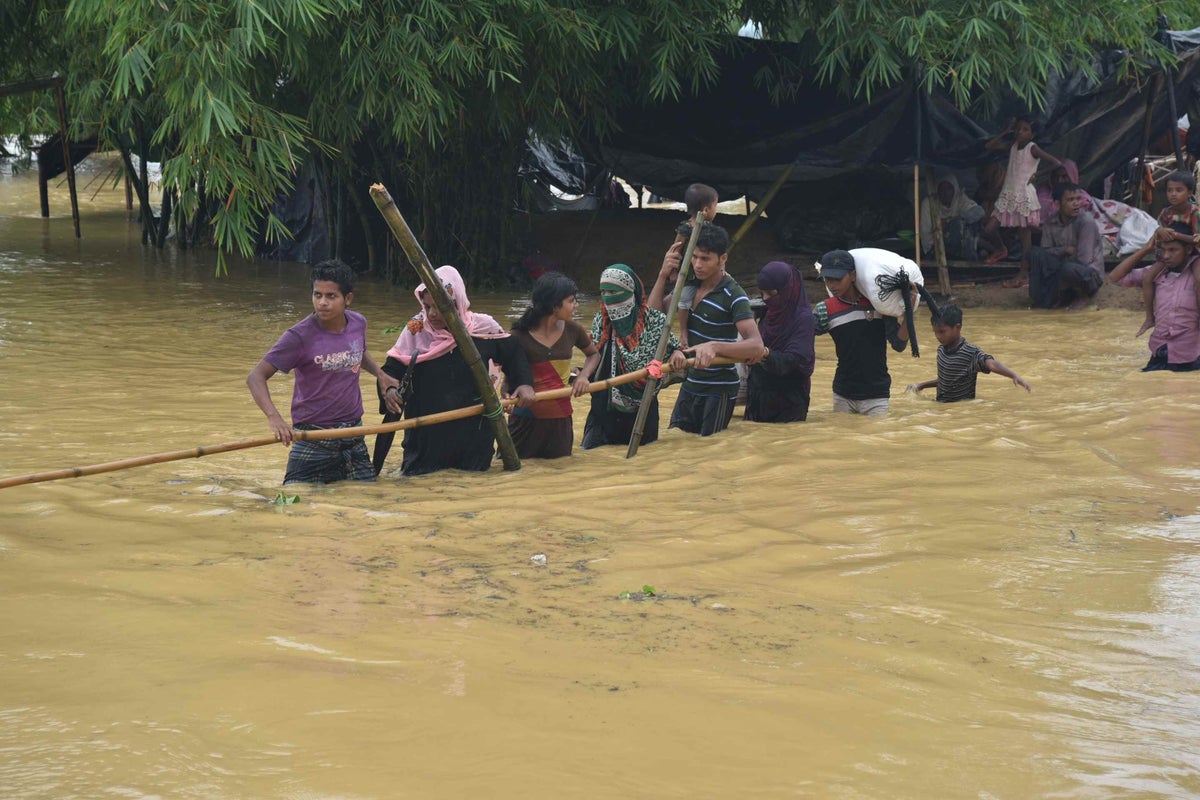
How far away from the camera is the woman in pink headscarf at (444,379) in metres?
5.60

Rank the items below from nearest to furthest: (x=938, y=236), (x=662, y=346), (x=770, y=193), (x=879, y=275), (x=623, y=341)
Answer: (x=662, y=346)
(x=623, y=341)
(x=879, y=275)
(x=938, y=236)
(x=770, y=193)

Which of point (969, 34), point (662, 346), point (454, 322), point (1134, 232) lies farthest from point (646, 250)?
point (454, 322)

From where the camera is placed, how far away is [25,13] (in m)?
12.2

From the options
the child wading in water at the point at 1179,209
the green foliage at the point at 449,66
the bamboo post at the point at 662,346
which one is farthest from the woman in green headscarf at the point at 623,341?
the child wading in water at the point at 1179,209

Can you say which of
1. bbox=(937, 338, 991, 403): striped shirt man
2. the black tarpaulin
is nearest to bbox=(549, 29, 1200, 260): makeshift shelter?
the black tarpaulin

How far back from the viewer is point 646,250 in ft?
47.3

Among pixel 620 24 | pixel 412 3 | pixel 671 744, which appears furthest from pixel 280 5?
pixel 671 744

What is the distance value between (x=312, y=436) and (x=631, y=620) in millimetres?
2104

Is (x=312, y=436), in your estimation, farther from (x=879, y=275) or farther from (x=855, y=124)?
Result: (x=855, y=124)

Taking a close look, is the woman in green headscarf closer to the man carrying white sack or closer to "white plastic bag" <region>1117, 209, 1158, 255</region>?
the man carrying white sack

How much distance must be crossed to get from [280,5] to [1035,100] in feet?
24.7

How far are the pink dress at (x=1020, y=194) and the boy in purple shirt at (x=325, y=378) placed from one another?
27.9 ft

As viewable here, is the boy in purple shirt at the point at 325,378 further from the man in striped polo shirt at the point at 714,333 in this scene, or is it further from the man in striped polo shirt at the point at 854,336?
the man in striped polo shirt at the point at 854,336

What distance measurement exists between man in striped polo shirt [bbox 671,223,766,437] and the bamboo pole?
0.36ft
